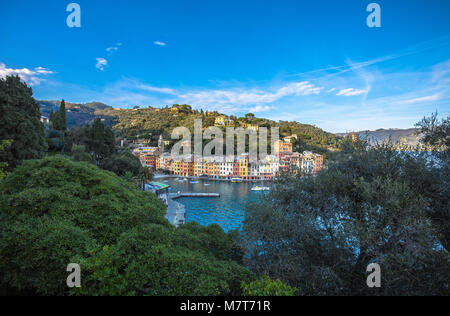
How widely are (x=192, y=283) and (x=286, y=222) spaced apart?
2997 mm

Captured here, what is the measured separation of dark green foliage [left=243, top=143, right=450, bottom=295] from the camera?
4.48 meters

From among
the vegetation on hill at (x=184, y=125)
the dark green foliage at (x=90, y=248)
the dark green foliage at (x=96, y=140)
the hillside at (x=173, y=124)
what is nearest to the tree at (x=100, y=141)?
the dark green foliage at (x=96, y=140)

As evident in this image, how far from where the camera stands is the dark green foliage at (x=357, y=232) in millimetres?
4480

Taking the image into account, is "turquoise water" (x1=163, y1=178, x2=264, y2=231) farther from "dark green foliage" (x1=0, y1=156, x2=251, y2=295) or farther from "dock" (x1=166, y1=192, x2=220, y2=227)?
"dark green foliage" (x1=0, y1=156, x2=251, y2=295)

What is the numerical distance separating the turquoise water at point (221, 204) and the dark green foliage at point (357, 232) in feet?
41.2

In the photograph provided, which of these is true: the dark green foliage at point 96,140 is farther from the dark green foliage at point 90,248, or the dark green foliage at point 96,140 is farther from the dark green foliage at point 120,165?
the dark green foliage at point 90,248

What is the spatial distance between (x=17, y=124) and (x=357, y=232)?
1839cm

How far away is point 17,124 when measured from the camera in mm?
13047

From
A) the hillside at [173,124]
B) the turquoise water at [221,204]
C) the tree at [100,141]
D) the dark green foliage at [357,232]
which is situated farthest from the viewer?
the hillside at [173,124]

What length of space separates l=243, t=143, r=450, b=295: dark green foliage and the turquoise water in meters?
12.6

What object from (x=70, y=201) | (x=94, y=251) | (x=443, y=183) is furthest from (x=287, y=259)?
(x=70, y=201)

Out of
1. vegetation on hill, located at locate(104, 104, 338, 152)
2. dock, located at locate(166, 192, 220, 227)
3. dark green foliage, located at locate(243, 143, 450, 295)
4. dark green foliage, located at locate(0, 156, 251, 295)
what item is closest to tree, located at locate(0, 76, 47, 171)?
dark green foliage, located at locate(0, 156, 251, 295)

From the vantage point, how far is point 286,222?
5.57 m

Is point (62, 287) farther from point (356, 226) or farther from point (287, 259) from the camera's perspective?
point (356, 226)
